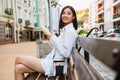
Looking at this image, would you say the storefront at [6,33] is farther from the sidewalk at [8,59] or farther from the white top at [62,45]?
the white top at [62,45]

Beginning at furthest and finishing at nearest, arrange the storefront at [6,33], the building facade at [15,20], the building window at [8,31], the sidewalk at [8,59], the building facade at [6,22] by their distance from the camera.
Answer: the building window at [8,31] < the building facade at [15,20] < the building facade at [6,22] < the storefront at [6,33] < the sidewalk at [8,59]

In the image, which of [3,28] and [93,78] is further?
[3,28]

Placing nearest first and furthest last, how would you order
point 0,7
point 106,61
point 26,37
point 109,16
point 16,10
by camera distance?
point 106,61
point 0,7
point 16,10
point 26,37
point 109,16

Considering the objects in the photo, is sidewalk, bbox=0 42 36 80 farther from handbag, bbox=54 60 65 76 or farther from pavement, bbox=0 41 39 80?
handbag, bbox=54 60 65 76

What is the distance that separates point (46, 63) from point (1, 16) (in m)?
22.6

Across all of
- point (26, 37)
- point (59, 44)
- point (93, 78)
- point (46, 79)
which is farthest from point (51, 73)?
point (26, 37)

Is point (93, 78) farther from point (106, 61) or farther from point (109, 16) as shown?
point (109, 16)

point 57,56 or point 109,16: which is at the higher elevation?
point 109,16

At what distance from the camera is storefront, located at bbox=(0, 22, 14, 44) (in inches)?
962

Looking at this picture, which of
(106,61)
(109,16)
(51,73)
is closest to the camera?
(106,61)

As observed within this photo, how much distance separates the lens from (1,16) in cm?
2452

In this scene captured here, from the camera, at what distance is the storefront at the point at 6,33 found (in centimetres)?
2444

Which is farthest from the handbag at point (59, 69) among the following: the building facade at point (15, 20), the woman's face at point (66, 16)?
the building facade at point (15, 20)

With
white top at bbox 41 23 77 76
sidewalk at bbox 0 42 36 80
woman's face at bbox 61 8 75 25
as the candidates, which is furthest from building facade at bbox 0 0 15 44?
white top at bbox 41 23 77 76
